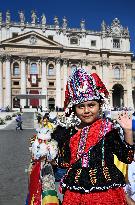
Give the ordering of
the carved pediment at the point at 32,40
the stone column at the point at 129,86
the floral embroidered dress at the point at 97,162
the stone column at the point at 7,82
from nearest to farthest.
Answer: the floral embroidered dress at the point at 97,162 → the stone column at the point at 7,82 → the carved pediment at the point at 32,40 → the stone column at the point at 129,86

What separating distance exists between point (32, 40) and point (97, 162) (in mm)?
60958

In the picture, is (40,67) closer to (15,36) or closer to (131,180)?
(15,36)

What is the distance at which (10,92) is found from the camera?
2452 inches

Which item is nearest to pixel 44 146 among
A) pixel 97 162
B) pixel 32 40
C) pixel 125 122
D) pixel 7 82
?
pixel 97 162

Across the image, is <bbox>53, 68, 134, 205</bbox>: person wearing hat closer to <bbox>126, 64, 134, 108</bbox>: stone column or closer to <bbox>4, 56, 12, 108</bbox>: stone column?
<bbox>4, 56, 12, 108</bbox>: stone column

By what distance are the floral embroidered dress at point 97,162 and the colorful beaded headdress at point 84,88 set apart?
0.24 metres

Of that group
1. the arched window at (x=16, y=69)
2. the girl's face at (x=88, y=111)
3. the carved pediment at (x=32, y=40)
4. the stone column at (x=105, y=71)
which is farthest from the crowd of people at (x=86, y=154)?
the stone column at (x=105, y=71)

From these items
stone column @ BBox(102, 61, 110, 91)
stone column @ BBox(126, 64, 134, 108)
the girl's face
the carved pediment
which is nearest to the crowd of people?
the girl's face

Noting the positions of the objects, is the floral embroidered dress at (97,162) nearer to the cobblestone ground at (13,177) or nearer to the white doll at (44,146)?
the white doll at (44,146)

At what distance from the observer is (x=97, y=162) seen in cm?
325

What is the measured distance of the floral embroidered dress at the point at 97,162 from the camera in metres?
3.12

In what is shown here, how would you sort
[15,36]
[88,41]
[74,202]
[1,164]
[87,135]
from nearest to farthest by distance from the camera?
[74,202] → [87,135] → [1,164] → [15,36] → [88,41]

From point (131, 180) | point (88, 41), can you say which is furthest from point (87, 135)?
point (88, 41)

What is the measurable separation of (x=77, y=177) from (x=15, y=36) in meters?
60.3
